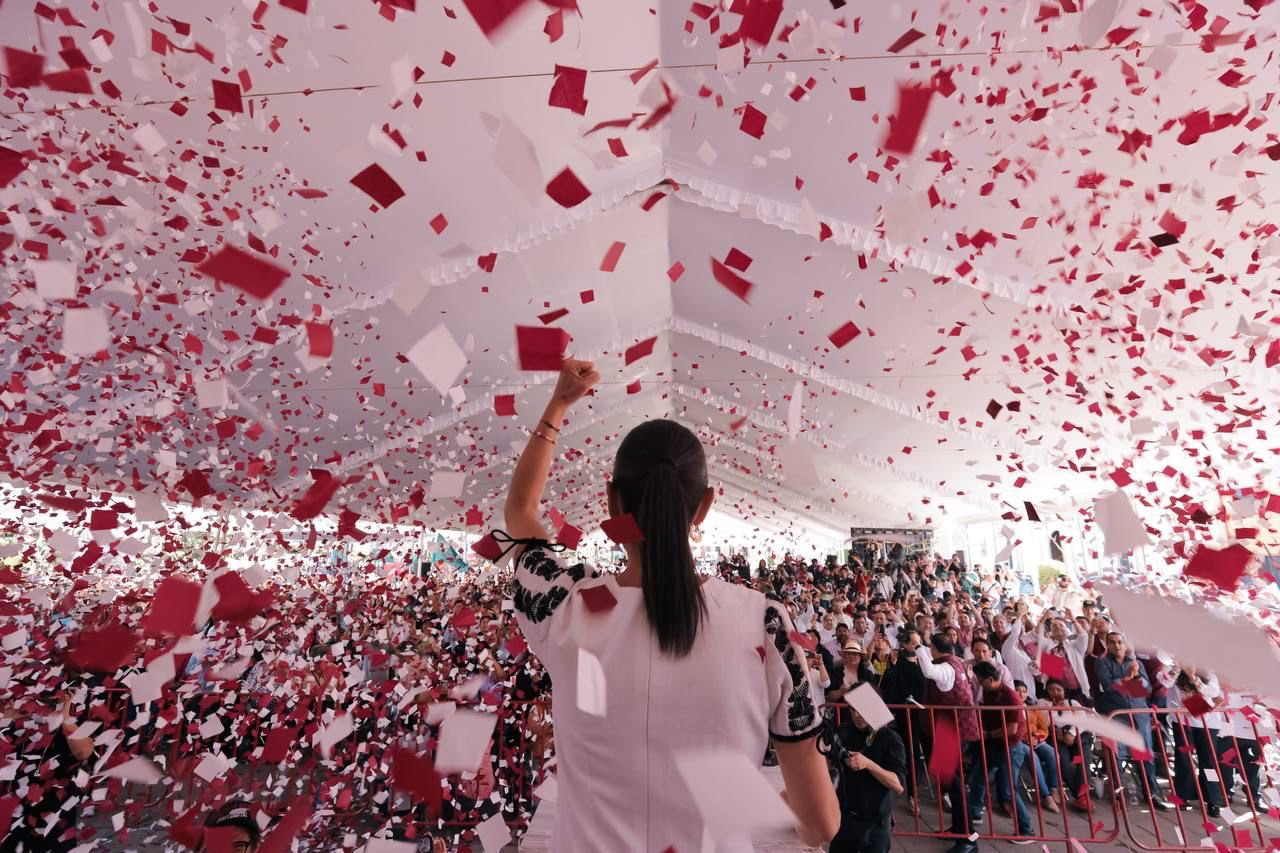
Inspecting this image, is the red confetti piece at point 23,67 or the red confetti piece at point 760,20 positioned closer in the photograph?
the red confetti piece at point 23,67

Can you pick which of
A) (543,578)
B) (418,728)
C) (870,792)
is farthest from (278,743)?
(543,578)

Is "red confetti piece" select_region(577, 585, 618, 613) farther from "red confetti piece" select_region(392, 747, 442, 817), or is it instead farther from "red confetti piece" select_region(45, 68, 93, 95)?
"red confetti piece" select_region(45, 68, 93, 95)

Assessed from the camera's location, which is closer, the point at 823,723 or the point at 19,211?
the point at 823,723

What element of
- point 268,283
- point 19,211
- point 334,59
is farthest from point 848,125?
point 19,211

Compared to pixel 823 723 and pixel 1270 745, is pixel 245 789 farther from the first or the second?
pixel 1270 745

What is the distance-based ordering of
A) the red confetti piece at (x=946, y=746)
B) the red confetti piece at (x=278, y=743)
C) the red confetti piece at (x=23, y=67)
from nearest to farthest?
the red confetti piece at (x=23, y=67) → the red confetti piece at (x=946, y=746) → the red confetti piece at (x=278, y=743)

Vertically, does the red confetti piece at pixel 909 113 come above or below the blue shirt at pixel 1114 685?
Result: above

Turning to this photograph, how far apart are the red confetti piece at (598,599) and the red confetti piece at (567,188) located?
4207mm

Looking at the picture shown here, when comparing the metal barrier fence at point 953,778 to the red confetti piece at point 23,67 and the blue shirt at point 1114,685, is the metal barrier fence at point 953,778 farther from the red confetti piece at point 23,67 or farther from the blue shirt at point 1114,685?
the red confetti piece at point 23,67

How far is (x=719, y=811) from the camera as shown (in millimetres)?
735

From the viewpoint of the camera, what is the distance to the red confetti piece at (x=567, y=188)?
475 centimetres

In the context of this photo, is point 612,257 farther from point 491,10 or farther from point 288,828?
point 288,828

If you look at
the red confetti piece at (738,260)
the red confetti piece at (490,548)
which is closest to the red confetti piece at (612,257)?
the red confetti piece at (738,260)

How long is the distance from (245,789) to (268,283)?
4.24 metres
